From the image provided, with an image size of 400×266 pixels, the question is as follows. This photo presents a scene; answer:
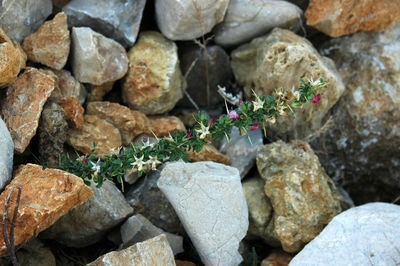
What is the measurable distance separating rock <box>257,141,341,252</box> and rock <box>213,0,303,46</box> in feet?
3.39

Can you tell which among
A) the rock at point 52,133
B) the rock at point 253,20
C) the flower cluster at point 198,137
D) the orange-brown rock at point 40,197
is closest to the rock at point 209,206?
the flower cluster at point 198,137

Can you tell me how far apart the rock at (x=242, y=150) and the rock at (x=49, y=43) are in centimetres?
147

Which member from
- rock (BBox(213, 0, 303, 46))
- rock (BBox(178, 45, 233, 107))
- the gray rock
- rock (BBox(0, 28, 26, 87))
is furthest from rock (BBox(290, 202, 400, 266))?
rock (BBox(0, 28, 26, 87))

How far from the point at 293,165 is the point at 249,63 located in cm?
103

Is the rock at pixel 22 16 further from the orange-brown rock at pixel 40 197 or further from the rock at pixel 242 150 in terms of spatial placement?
the rock at pixel 242 150

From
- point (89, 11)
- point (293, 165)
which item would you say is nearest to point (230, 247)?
point (293, 165)

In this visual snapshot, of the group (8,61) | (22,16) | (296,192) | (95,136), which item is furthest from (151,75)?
Result: (296,192)

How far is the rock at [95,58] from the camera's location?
310 centimetres

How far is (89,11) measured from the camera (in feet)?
10.6

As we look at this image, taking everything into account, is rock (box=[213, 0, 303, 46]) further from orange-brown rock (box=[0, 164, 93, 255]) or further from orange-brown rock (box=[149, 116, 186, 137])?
orange-brown rock (box=[0, 164, 93, 255])

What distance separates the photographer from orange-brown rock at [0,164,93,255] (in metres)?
2.35

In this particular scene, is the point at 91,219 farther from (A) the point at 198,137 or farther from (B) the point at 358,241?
(B) the point at 358,241

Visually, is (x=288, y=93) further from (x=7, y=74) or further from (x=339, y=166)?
(x=7, y=74)

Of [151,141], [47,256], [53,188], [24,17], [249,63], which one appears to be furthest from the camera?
[249,63]
